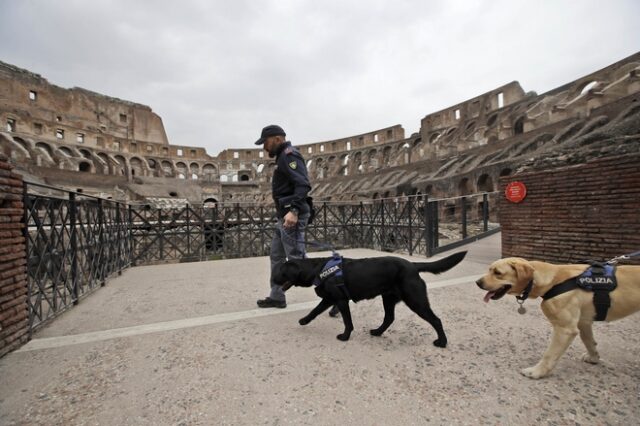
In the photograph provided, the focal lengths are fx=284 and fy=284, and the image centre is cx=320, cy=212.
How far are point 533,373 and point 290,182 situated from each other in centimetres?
258

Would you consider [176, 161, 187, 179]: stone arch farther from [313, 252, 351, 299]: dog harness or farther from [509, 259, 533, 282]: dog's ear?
[509, 259, 533, 282]: dog's ear

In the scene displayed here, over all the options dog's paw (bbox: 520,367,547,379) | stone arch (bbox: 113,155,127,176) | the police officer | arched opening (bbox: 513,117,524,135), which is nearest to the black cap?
the police officer

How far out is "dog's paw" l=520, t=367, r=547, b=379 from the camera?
1837 millimetres

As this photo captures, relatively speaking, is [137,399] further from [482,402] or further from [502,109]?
[502,109]

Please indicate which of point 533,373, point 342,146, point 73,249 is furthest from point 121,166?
point 533,373

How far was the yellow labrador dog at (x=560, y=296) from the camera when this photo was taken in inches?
68.2

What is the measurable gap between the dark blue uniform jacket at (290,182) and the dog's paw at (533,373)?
2249 millimetres

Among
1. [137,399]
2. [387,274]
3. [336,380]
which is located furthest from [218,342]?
[387,274]

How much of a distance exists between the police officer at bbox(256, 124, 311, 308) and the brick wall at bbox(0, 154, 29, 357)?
86.8 inches

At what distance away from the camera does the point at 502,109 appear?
2645 cm

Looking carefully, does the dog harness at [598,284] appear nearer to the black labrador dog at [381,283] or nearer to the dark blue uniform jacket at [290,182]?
the black labrador dog at [381,283]

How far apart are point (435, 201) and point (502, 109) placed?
85.2 ft

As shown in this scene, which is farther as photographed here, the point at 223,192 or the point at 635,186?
the point at 223,192

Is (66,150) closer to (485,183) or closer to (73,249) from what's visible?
(73,249)
